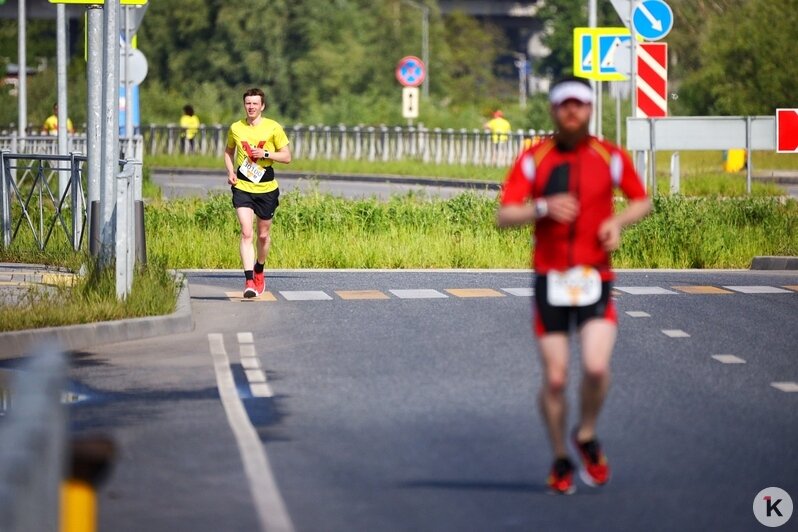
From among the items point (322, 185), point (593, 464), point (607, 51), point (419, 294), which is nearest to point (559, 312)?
point (593, 464)

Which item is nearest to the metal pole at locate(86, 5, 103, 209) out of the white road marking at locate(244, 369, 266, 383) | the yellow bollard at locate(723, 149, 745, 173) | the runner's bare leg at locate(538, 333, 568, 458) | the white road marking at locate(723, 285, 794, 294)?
the white road marking at locate(723, 285, 794, 294)

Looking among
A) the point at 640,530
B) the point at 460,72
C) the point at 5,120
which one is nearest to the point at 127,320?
the point at 640,530

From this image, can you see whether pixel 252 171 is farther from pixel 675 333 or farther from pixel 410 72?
pixel 410 72

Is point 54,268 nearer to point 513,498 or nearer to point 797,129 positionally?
point 797,129

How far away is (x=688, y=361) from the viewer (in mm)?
12375

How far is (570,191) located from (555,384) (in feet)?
2.63

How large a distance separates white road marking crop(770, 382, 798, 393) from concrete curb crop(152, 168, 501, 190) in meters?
26.6

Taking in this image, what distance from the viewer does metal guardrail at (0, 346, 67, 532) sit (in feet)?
13.5

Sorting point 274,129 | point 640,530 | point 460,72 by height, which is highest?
point 460,72

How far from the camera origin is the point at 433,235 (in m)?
22.7

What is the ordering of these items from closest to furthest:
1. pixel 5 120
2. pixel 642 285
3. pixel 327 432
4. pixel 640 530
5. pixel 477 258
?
pixel 640 530
pixel 327 432
pixel 642 285
pixel 477 258
pixel 5 120

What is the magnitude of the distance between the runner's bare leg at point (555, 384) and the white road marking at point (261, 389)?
3.19 m

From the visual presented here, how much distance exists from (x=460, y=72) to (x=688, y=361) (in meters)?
94.5

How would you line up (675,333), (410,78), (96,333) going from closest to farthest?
(96,333) → (675,333) → (410,78)
